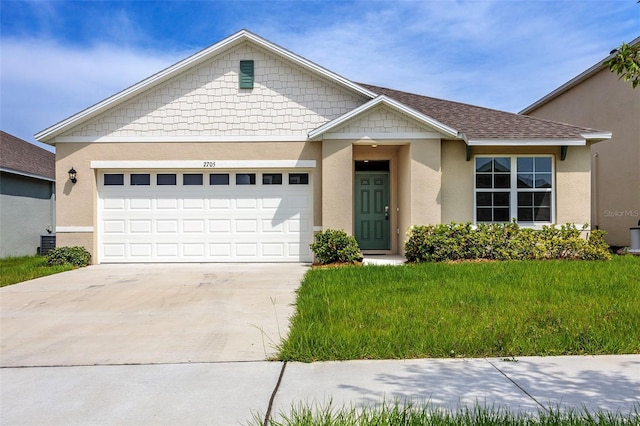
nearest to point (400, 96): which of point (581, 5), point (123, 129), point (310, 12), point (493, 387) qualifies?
point (310, 12)

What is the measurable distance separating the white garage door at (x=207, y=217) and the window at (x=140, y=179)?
29 mm

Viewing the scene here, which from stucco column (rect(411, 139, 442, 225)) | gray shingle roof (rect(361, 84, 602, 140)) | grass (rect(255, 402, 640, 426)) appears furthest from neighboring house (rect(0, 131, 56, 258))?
grass (rect(255, 402, 640, 426))

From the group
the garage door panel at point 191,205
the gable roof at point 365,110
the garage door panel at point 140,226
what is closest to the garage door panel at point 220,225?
the garage door panel at point 191,205

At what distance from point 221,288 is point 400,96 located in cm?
967

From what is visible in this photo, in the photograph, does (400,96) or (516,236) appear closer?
(516,236)

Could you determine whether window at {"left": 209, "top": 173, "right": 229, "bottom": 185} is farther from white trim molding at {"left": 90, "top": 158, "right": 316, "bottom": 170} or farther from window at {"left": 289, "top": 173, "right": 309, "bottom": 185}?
window at {"left": 289, "top": 173, "right": 309, "bottom": 185}

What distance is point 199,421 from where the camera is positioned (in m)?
3.21

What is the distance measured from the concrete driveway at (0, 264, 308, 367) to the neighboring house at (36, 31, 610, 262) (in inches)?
81.1

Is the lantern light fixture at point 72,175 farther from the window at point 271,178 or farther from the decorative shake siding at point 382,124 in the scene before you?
the decorative shake siding at point 382,124

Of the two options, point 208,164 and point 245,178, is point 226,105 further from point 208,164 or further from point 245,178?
point 245,178

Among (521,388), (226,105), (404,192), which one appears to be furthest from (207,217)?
(521,388)

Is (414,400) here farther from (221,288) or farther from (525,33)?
(525,33)

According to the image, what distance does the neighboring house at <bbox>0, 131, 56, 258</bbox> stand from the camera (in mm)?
16062

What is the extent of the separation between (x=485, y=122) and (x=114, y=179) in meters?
11.2
